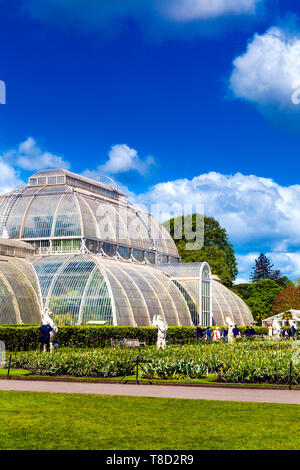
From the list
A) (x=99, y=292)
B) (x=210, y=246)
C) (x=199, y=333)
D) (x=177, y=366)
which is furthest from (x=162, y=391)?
(x=210, y=246)

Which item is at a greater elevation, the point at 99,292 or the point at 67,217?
the point at 67,217

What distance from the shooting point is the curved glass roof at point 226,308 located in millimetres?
66875

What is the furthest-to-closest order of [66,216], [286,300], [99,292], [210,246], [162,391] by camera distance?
1. [286,300]
2. [210,246]
3. [66,216]
4. [99,292]
5. [162,391]

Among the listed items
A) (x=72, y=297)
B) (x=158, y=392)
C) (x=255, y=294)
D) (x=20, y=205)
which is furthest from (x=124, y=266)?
(x=255, y=294)

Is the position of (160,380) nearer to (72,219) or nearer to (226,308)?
(72,219)

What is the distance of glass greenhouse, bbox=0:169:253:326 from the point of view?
49344 millimetres

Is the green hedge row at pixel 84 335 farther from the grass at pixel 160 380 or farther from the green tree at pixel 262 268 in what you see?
the green tree at pixel 262 268

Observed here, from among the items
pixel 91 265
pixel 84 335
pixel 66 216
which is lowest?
pixel 84 335

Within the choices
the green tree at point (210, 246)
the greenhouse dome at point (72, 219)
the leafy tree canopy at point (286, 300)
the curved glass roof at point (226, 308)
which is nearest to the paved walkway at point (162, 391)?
the greenhouse dome at point (72, 219)

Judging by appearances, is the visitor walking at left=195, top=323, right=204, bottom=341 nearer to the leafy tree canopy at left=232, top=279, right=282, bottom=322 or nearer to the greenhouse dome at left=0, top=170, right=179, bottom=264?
the greenhouse dome at left=0, top=170, right=179, bottom=264

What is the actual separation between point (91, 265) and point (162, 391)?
105 ft

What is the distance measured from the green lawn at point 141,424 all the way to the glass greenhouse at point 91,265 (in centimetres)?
2975

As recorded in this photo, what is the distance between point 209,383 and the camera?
922 inches

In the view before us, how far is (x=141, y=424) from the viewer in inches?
563
